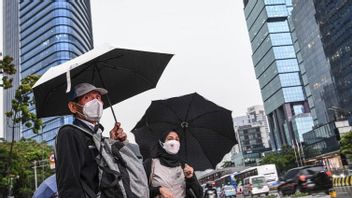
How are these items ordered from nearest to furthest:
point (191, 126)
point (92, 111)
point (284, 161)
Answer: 1. point (92, 111)
2. point (191, 126)
3. point (284, 161)

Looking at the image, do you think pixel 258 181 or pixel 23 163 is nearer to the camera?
pixel 23 163

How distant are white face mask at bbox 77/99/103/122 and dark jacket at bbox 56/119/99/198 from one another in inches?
8.7

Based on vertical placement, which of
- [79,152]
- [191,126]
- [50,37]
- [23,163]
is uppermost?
[50,37]

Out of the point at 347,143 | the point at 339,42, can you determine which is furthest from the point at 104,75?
the point at 339,42

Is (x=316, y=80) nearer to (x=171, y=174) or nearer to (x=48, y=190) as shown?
(x=48, y=190)

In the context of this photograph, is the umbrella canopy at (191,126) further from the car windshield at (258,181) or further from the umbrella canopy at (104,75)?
the car windshield at (258,181)

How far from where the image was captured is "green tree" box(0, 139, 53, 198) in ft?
70.3

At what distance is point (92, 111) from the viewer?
120 inches

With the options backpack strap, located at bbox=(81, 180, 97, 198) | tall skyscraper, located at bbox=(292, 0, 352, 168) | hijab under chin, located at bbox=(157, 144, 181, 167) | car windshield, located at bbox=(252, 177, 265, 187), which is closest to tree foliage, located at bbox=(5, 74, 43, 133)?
hijab under chin, located at bbox=(157, 144, 181, 167)

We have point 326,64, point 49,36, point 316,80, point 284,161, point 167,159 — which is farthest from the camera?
point 49,36

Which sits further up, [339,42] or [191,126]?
[339,42]

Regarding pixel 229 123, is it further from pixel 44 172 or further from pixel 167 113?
pixel 44 172

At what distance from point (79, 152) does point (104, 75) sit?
5.15 feet

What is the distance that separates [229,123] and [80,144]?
356 cm
